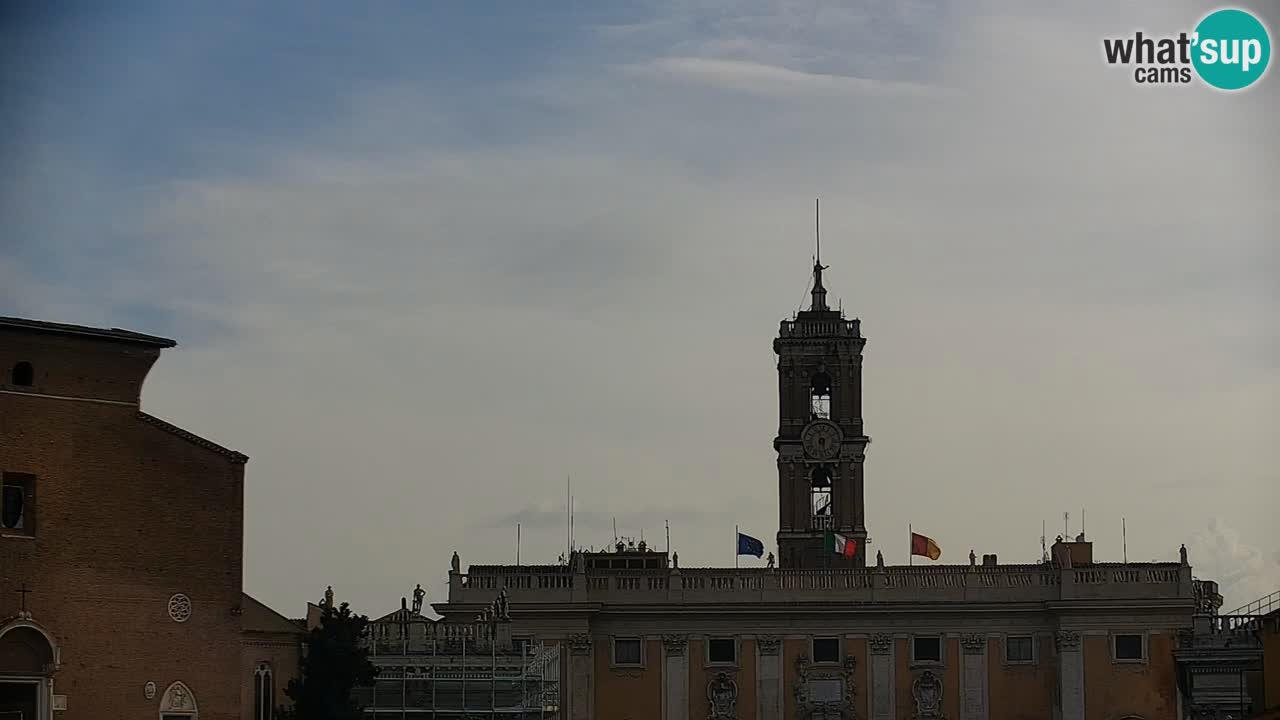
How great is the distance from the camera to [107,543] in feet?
242

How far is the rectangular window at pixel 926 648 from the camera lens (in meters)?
98.9

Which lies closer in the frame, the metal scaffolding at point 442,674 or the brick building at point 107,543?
the brick building at point 107,543

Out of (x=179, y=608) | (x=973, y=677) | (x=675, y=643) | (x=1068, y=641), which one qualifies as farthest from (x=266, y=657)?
(x=1068, y=641)

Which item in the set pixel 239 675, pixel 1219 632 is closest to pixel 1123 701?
pixel 1219 632

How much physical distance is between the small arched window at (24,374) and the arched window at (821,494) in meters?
40.5

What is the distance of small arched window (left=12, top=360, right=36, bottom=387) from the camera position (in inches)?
2869

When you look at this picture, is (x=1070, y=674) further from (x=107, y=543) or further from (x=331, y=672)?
(x=107, y=543)

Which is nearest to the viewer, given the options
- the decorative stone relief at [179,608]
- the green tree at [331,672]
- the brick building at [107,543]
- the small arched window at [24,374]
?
the brick building at [107,543]

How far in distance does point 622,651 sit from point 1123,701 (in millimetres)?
17304

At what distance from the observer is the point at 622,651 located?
98688mm

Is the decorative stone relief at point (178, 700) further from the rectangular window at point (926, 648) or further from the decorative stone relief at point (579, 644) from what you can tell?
the rectangular window at point (926, 648)

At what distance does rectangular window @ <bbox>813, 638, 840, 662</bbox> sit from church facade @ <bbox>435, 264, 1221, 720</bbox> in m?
0.05

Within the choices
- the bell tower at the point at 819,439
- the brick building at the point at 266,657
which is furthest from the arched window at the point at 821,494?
the brick building at the point at 266,657

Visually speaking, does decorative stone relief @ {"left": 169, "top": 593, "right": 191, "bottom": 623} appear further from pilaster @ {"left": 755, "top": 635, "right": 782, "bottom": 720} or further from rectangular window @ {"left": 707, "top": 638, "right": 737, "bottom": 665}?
pilaster @ {"left": 755, "top": 635, "right": 782, "bottom": 720}
